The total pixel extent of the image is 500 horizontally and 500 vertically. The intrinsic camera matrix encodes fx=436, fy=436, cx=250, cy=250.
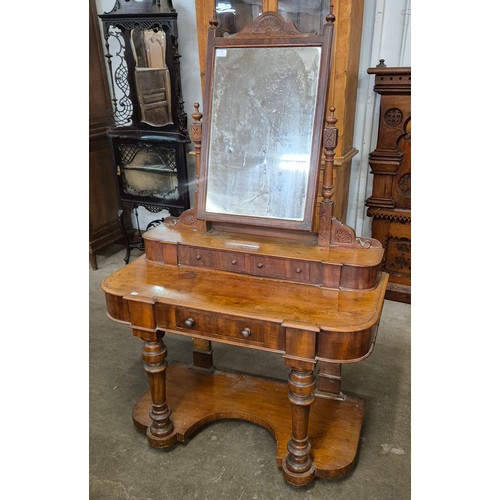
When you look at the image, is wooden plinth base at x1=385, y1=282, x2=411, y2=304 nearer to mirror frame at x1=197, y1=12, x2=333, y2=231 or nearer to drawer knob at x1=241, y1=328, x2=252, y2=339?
mirror frame at x1=197, y1=12, x2=333, y2=231

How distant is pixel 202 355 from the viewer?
2281 millimetres

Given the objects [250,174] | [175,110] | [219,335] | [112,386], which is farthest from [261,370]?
[175,110]

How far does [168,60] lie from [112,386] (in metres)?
2.16

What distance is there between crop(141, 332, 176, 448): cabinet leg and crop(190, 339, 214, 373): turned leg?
1.23 ft

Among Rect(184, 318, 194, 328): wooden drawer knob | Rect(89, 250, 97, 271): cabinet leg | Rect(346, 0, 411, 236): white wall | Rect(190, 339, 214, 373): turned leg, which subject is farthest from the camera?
Rect(89, 250, 97, 271): cabinet leg

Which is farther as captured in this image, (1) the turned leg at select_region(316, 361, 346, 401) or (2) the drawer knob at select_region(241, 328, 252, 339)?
(1) the turned leg at select_region(316, 361, 346, 401)

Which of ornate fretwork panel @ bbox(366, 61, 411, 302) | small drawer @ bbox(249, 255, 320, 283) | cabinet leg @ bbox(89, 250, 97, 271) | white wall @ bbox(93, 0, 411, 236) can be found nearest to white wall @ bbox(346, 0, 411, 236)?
white wall @ bbox(93, 0, 411, 236)

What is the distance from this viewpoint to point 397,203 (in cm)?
301

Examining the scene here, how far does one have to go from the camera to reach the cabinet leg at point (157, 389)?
69.6 inches

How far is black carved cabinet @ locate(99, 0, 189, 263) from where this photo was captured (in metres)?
2.99

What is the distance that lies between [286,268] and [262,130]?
56 centimetres

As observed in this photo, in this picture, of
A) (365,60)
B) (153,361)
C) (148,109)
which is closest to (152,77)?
(148,109)

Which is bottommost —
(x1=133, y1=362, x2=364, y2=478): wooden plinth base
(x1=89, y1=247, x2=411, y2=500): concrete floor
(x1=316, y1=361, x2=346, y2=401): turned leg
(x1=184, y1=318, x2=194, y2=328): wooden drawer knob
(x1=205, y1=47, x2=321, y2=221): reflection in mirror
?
(x1=89, y1=247, x2=411, y2=500): concrete floor

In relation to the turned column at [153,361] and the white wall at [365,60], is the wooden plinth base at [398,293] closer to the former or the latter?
the white wall at [365,60]
